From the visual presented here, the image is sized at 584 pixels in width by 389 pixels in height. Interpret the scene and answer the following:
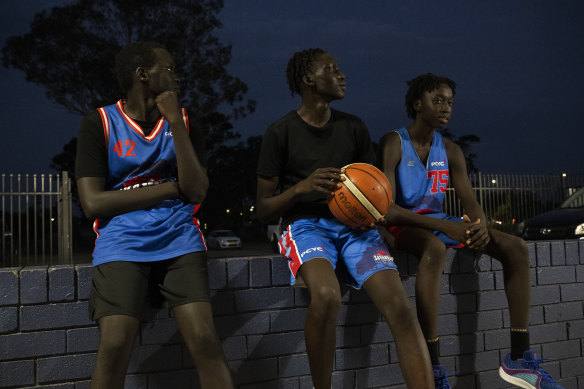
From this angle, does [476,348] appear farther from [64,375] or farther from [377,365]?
[64,375]

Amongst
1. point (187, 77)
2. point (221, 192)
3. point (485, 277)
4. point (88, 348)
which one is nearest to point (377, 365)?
point (485, 277)

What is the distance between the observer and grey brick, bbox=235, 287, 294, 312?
3.23 m

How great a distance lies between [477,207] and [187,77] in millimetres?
20022

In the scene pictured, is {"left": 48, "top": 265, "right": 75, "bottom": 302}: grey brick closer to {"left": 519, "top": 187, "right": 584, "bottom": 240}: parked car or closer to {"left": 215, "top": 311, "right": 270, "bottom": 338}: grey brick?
{"left": 215, "top": 311, "right": 270, "bottom": 338}: grey brick

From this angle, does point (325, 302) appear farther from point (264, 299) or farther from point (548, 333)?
point (548, 333)

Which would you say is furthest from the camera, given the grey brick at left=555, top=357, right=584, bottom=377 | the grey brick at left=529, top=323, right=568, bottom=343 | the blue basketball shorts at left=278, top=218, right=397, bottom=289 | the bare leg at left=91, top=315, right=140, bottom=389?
the grey brick at left=555, top=357, right=584, bottom=377

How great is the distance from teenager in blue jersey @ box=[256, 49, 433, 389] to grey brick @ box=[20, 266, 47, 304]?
127 centimetres

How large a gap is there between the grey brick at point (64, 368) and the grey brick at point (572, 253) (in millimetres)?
3645

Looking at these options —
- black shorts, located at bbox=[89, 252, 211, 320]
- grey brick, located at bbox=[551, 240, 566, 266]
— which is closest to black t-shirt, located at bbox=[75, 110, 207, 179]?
black shorts, located at bbox=[89, 252, 211, 320]

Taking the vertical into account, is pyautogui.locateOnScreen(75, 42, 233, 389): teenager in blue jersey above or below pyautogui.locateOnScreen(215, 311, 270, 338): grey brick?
above

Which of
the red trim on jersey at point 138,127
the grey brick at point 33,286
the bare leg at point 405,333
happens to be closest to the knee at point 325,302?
the bare leg at point 405,333

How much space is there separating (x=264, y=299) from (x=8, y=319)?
1.41 metres

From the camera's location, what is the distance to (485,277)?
3979 millimetres

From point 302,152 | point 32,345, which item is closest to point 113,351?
point 32,345
